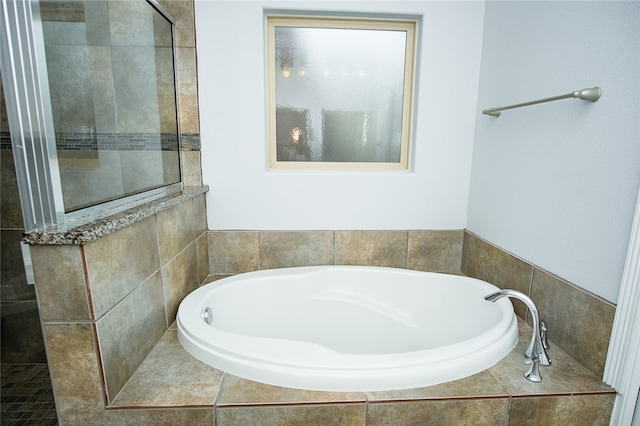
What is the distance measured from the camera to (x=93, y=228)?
34.4 inches

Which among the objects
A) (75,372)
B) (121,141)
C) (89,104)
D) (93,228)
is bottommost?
(75,372)

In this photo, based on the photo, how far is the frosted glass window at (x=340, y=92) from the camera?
A: 1.84 meters

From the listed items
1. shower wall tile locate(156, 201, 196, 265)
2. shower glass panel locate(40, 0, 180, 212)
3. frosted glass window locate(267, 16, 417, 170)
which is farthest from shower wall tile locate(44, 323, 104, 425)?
frosted glass window locate(267, 16, 417, 170)

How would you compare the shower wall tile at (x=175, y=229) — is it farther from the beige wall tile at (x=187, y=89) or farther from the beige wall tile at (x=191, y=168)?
the beige wall tile at (x=187, y=89)

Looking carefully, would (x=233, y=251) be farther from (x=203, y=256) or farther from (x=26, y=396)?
(x=26, y=396)

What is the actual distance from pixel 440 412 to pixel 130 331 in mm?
1025

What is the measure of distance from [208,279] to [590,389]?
1739mm

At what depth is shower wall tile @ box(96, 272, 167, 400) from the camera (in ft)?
3.15

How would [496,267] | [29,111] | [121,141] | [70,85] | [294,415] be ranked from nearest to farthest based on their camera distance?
[29,111] < [294,415] < [70,85] < [121,141] < [496,267]

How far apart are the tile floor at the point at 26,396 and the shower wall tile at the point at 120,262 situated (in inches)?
30.8

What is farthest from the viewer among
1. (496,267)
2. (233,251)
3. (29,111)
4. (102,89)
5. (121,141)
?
(233,251)

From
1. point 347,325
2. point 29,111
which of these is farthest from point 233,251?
point 29,111

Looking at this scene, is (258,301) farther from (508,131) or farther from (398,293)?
(508,131)

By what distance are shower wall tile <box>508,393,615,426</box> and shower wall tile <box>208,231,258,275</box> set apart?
1418 mm
